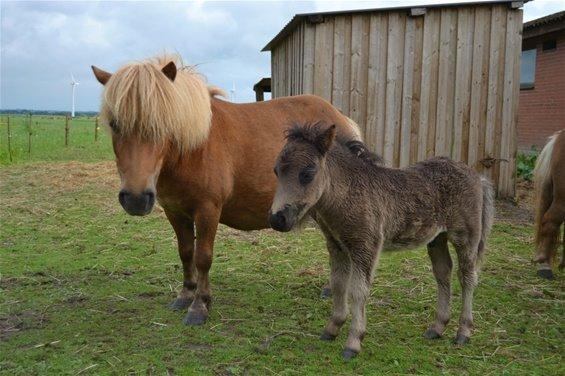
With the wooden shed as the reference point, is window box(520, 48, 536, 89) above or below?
above

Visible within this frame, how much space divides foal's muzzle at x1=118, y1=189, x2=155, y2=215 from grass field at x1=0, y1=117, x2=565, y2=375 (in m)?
1.02

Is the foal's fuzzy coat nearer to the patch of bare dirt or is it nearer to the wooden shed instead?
the patch of bare dirt

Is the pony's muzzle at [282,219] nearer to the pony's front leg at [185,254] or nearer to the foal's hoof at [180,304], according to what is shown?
the pony's front leg at [185,254]

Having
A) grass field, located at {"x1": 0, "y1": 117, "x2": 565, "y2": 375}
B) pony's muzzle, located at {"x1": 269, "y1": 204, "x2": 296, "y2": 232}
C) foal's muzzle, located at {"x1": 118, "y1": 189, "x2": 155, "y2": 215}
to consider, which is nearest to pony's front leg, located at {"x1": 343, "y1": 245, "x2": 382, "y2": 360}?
grass field, located at {"x1": 0, "y1": 117, "x2": 565, "y2": 375}

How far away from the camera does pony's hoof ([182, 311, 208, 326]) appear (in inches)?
172

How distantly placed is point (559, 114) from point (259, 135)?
1365 cm

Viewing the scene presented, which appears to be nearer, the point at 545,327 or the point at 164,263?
the point at 545,327

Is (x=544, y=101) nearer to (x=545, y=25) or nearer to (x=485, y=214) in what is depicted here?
(x=545, y=25)

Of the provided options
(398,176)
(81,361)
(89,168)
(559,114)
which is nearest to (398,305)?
(398,176)

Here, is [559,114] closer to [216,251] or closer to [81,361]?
[216,251]

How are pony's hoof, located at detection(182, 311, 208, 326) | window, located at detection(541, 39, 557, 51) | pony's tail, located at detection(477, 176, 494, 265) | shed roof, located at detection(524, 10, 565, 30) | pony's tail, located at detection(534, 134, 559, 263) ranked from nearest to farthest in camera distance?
pony's tail, located at detection(477, 176, 494, 265) → pony's hoof, located at detection(182, 311, 208, 326) → pony's tail, located at detection(534, 134, 559, 263) → shed roof, located at detection(524, 10, 565, 30) → window, located at detection(541, 39, 557, 51)

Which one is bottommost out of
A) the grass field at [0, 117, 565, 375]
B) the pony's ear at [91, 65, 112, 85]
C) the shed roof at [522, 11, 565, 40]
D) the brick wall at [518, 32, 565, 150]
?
the grass field at [0, 117, 565, 375]

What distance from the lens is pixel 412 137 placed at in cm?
991

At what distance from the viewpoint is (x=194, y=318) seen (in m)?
4.38
